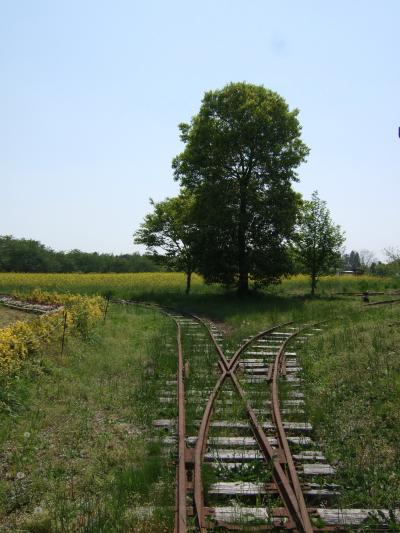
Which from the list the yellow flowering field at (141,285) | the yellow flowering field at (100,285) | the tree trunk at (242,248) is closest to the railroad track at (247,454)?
the tree trunk at (242,248)

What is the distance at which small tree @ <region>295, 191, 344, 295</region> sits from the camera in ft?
102

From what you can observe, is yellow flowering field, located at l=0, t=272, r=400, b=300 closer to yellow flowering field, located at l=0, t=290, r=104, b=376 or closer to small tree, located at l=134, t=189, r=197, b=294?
small tree, located at l=134, t=189, r=197, b=294

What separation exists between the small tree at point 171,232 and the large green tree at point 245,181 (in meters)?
3.74

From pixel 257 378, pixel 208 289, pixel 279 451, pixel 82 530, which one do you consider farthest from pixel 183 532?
pixel 208 289

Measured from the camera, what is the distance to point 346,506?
194 inches

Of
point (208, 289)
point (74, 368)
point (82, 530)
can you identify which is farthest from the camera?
point (208, 289)

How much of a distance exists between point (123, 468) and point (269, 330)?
10.3 metres

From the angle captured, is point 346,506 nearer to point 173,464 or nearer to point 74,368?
point 173,464

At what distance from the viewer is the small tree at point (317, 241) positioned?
31141 millimetres

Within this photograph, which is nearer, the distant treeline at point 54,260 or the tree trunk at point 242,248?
the tree trunk at point 242,248

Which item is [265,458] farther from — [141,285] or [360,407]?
[141,285]

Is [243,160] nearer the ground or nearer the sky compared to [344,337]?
nearer the sky

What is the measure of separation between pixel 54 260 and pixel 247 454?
10628 centimetres

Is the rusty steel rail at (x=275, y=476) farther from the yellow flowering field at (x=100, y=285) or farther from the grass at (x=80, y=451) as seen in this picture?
the yellow flowering field at (x=100, y=285)
